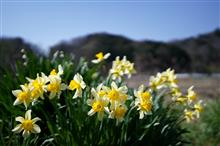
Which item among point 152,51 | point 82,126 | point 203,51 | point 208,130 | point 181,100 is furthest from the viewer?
point 203,51

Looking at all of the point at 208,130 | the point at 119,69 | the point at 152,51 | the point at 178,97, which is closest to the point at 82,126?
the point at 119,69

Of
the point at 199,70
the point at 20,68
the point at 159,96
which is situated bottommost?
the point at 199,70

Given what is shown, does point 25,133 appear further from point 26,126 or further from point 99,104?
point 99,104

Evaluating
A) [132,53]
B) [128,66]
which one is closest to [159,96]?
[128,66]

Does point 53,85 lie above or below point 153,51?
above

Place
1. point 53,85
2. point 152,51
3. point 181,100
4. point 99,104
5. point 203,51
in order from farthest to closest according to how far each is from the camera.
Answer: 1. point 203,51
2. point 152,51
3. point 181,100
4. point 53,85
5. point 99,104

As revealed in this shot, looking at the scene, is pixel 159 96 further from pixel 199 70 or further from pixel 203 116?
pixel 199 70

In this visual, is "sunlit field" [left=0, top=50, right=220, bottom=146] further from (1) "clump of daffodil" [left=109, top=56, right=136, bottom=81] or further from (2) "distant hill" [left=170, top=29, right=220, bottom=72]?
(2) "distant hill" [left=170, top=29, right=220, bottom=72]

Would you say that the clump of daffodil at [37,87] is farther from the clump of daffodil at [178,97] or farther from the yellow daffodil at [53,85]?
the clump of daffodil at [178,97]
